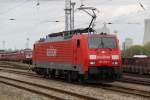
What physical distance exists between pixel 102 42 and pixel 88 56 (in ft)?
4.83

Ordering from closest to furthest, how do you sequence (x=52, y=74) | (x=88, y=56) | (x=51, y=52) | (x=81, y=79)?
(x=88, y=56) < (x=81, y=79) < (x=51, y=52) < (x=52, y=74)

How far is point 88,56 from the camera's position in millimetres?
24203

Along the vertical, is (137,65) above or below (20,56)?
below

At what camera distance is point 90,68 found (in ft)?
78.8

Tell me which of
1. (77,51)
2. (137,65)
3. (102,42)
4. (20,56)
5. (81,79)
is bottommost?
(81,79)

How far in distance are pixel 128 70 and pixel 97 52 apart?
16047 mm

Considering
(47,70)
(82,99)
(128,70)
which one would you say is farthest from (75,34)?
(128,70)

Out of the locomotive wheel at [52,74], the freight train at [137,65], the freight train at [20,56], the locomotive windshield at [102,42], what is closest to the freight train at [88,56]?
the locomotive windshield at [102,42]

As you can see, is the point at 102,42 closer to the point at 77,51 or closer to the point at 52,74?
the point at 77,51

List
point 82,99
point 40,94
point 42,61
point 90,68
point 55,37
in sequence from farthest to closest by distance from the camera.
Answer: point 42,61
point 55,37
point 90,68
point 40,94
point 82,99

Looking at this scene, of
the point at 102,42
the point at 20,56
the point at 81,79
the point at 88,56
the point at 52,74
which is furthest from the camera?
the point at 20,56

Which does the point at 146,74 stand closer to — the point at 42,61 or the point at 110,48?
the point at 42,61

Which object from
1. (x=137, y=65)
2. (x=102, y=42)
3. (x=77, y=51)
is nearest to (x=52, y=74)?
(x=77, y=51)

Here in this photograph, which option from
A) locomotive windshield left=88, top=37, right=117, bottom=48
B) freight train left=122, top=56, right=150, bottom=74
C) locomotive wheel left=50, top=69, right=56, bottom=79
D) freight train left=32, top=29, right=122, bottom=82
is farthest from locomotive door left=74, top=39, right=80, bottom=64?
freight train left=122, top=56, right=150, bottom=74
